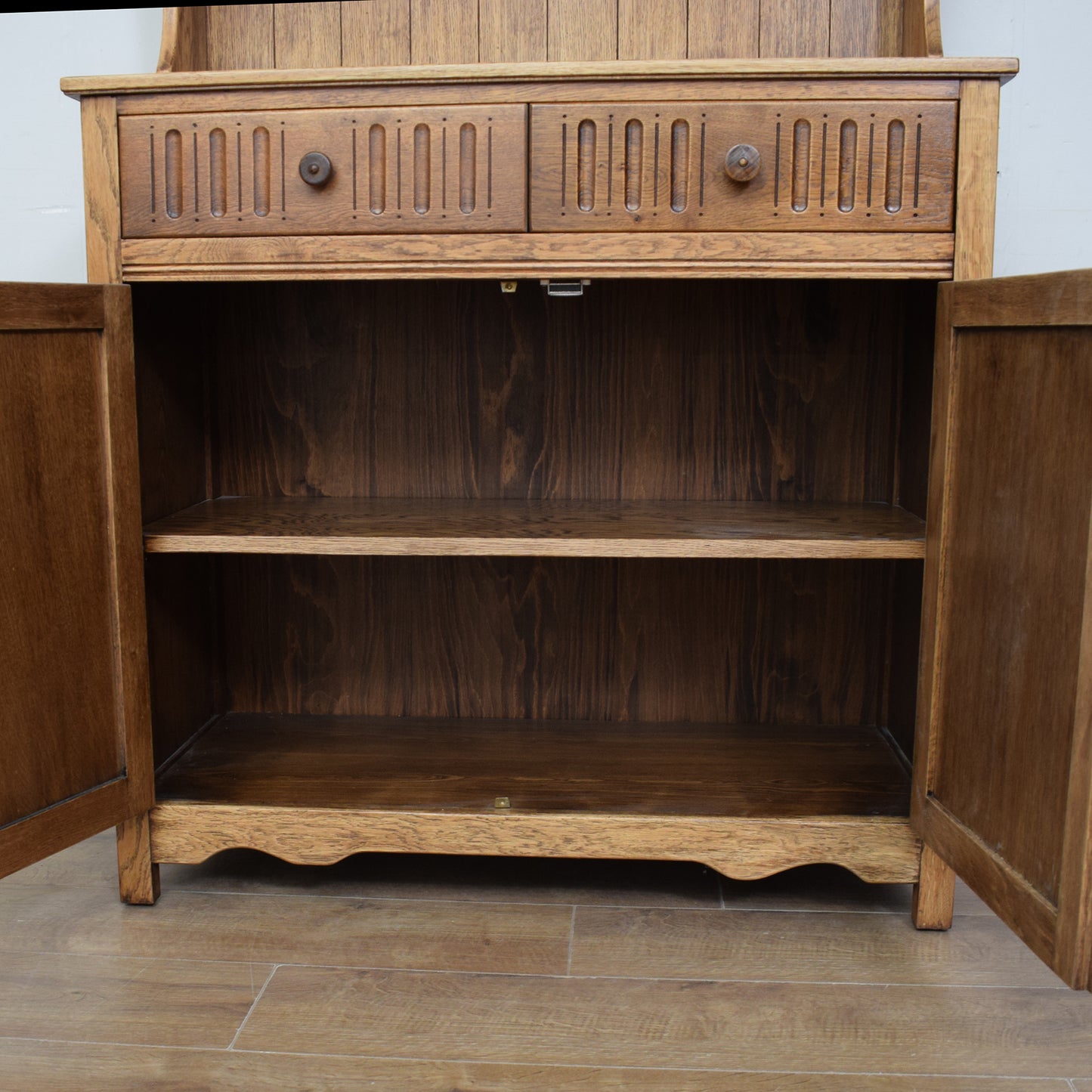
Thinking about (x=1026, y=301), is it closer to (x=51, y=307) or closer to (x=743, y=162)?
(x=743, y=162)

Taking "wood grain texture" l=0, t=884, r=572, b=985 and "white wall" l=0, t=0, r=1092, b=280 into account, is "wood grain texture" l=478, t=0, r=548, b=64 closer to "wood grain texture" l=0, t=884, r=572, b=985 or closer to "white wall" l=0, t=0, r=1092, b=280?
"white wall" l=0, t=0, r=1092, b=280

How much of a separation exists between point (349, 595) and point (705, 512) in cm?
61

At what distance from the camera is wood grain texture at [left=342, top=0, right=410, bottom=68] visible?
5.42 ft

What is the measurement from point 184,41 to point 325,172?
1.45 feet

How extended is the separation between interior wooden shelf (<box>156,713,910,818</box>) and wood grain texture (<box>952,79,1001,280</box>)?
691 mm

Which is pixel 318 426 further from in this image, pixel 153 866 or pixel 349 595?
pixel 153 866

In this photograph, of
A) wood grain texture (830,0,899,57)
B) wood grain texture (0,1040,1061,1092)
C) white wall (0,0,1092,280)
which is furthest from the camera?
white wall (0,0,1092,280)

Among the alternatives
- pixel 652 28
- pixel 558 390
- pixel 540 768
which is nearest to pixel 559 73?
pixel 652 28

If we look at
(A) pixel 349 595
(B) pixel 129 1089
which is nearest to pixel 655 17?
(A) pixel 349 595

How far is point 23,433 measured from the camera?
4.06ft

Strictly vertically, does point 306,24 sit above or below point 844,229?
above

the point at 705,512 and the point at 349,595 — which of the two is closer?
the point at 705,512

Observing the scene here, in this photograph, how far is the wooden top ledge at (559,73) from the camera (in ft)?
4.17

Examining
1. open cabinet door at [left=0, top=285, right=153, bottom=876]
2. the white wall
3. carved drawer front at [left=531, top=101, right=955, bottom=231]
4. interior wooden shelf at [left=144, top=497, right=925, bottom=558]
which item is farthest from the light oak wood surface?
interior wooden shelf at [left=144, top=497, right=925, bottom=558]
